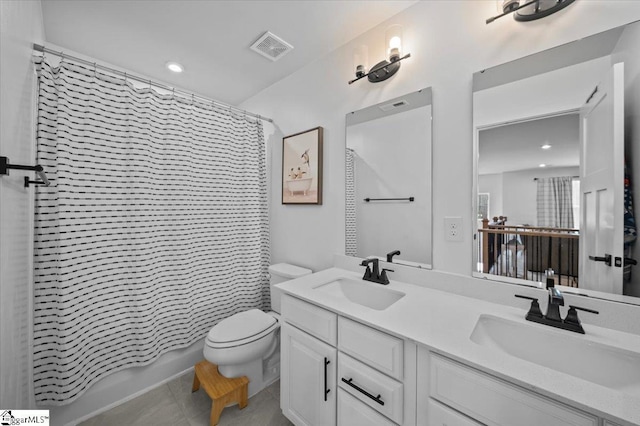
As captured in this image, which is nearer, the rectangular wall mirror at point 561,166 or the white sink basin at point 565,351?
the white sink basin at point 565,351

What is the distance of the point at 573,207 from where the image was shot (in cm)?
99

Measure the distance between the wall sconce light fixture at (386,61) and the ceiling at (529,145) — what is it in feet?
2.21

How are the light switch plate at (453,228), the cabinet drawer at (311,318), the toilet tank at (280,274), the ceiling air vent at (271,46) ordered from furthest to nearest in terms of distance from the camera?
the toilet tank at (280,274) < the ceiling air vent at (271,46) < the light switch plate at (453,228) < the cabinet drawer at (311,318)

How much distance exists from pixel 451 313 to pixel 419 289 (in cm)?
30

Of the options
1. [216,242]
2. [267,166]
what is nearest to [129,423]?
[216,242]

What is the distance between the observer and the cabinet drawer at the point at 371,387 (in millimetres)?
888

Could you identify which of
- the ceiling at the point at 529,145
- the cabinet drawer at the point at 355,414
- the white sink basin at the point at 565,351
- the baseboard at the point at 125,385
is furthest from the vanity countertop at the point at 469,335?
the baseboard at the point at 125,385

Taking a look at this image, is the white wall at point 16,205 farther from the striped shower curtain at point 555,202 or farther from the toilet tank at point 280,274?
the striped shower curtain at point 555,202

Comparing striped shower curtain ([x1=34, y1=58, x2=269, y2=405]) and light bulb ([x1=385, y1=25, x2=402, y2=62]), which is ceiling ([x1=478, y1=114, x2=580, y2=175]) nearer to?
light bulb ([x1=385, y1=25, x2=402, y2=62])

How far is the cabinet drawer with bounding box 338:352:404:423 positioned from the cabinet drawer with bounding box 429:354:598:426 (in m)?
A: 0.15

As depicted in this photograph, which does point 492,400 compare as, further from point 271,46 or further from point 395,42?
point 271,46

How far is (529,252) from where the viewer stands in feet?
3.62

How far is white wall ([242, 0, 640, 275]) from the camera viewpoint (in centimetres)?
104

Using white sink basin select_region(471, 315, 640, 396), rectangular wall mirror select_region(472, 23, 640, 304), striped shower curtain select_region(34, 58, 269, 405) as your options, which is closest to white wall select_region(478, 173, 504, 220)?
rectangular wall mirror select_region(472, 23, 640, 304)
